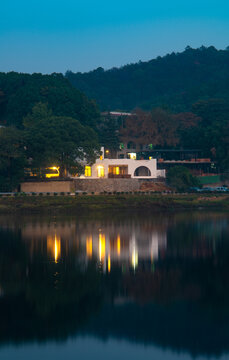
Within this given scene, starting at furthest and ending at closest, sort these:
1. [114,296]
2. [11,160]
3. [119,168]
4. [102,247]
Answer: [119,168] < [11,160] < [102,247] < [114,296]

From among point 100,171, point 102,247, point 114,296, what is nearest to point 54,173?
point 100,171

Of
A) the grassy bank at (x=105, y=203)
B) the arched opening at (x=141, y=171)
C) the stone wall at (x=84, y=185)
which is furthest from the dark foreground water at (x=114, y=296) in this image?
the arched opening at (x=141, y=171)

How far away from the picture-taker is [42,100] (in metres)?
103

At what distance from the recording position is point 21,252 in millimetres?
36875

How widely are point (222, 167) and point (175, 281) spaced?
70.9 m

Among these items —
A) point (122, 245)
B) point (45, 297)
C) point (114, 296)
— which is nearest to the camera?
point (45, 297)

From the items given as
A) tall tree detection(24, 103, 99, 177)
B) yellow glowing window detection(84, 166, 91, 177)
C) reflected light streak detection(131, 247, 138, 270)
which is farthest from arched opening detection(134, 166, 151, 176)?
reflected light streak detection(131, 247, 138, 270)

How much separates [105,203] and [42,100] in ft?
128

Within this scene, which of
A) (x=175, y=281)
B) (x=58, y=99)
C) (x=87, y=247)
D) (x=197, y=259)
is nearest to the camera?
(x=175, y=281)

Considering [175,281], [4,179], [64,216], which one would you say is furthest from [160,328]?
[4,179]

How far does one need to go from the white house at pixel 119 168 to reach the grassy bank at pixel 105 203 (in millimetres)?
14388

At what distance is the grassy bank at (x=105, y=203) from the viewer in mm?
66812

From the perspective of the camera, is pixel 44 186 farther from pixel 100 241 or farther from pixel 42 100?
pixel 100 241

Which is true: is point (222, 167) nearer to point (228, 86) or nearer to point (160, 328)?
point (160, 328)
